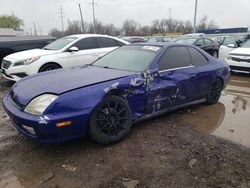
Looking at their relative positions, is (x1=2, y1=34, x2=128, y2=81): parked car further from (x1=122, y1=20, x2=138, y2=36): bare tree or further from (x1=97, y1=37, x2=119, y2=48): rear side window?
(x1=122, y1=20, x2=138, y2=36): bare tree

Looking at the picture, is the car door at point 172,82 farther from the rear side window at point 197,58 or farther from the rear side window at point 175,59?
the rear side window at point 197,58

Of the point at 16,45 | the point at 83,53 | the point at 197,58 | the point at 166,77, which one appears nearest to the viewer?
the point at 166,77

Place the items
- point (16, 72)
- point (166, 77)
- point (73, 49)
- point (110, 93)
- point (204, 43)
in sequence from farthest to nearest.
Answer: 1. point (204, 43)
2. point (73, 49)
3. point (16, 72)
4. point (166, 77)
5. point (110, 93)

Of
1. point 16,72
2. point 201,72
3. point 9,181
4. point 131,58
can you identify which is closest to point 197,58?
point 201,72

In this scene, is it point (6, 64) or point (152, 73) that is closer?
point (152, 73)

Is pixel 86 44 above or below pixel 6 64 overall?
above

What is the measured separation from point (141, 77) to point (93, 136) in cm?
118

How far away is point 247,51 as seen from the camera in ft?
31.7

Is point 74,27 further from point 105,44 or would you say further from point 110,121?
point 110,121

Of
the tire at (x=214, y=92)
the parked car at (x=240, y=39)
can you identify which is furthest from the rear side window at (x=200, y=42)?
the tire at (x=214, y=92)

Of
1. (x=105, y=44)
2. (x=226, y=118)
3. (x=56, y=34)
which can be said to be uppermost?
(x=105, y=44)

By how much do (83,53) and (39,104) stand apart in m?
5.04

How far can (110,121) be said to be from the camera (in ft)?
11.7

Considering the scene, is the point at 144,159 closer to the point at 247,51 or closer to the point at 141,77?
the point at 141,77
